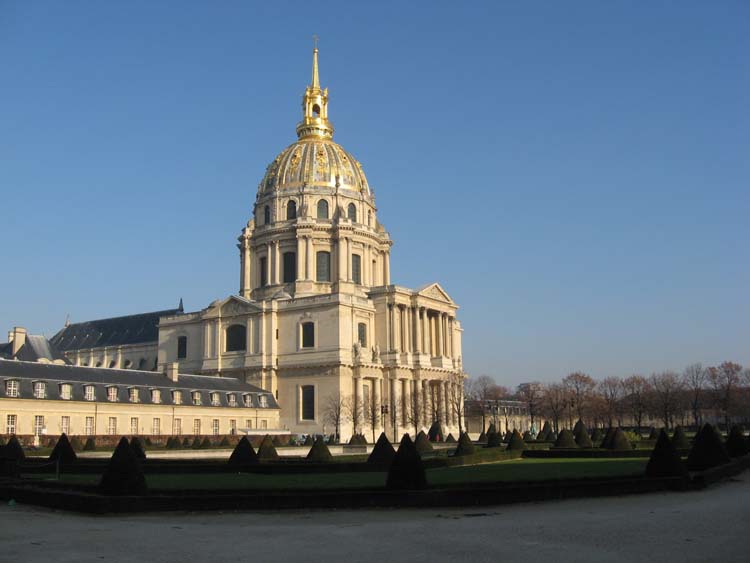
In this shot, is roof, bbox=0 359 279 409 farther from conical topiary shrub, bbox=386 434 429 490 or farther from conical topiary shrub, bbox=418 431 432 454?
conical topiary shrub, bbox=386 434 429 490

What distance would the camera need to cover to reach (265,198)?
9038cm

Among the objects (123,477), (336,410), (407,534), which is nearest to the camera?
(407,534)

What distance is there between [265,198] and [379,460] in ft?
201

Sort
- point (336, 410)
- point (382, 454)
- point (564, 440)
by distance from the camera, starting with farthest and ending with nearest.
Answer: point (336, 410), point (564, 440), point (382, 454)

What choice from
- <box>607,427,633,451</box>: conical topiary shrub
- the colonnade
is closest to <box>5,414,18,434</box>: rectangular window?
<box>607,427,633,451</box>: conical topiary shrub

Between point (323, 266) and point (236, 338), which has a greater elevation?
point (323, 266)

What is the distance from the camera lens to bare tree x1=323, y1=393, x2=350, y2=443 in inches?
2801

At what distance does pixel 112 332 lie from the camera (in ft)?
319

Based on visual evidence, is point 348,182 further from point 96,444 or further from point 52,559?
point 52,559

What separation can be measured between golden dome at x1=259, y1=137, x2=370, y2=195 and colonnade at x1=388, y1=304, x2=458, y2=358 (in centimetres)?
1606

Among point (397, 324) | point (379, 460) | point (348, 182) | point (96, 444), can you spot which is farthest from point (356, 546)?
point (348, 182)

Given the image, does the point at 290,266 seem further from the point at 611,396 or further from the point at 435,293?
the point at 611,396

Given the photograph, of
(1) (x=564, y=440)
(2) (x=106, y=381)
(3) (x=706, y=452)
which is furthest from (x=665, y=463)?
(2) (x=106, y=381)

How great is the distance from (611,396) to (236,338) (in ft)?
189
